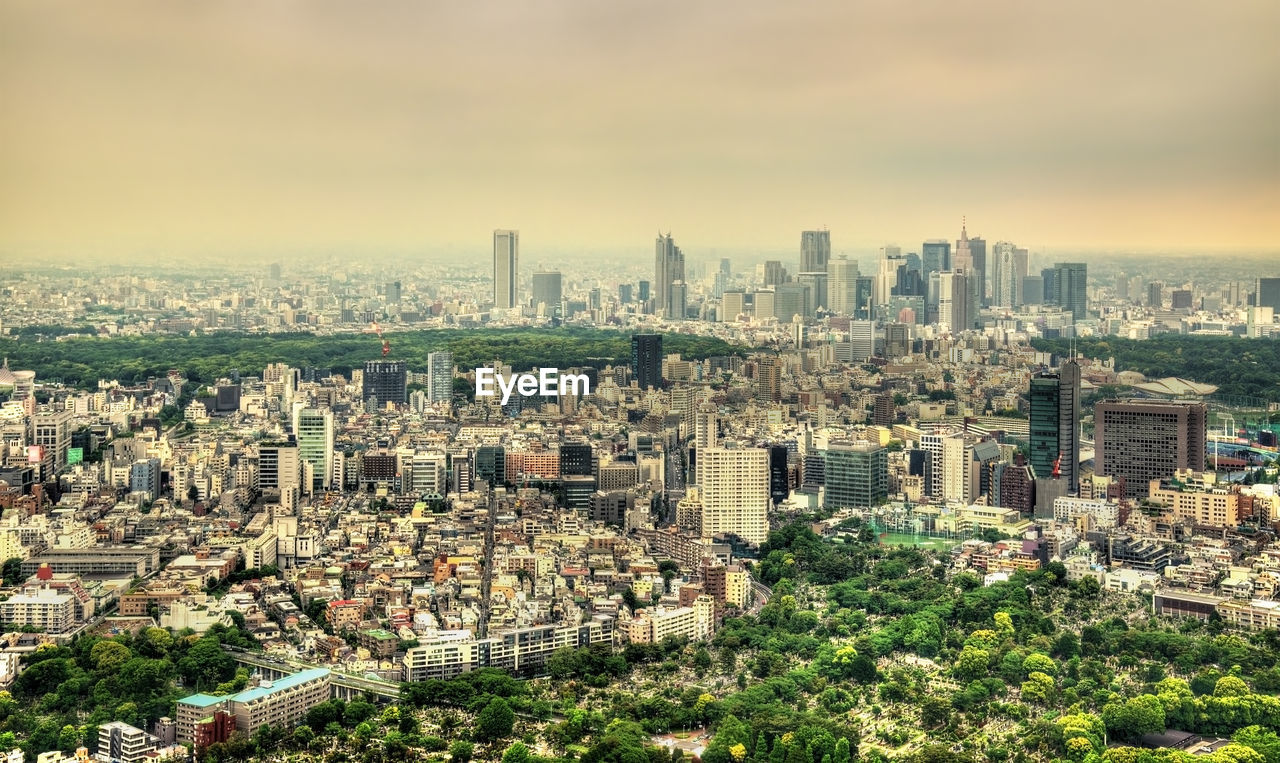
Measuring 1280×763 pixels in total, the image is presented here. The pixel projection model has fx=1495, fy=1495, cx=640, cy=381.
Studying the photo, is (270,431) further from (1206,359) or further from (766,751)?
(1206,359)

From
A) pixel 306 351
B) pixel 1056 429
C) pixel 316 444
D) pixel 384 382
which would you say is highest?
pixel 306 351

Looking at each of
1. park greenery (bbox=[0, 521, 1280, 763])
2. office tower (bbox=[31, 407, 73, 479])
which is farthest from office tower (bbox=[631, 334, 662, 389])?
park greenery (bbox=[0, 521, 1280, 763])

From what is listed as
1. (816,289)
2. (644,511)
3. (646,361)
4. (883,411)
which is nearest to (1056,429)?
(883,411)

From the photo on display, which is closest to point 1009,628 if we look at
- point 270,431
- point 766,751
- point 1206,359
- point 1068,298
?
point 766,751

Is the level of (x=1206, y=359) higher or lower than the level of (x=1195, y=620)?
higher

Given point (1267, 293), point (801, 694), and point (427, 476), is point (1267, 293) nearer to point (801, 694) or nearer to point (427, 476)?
point (427, 476)

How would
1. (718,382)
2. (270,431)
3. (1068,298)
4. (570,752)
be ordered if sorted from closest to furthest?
1. (570,752)
2. (270,431)
3. (718,382)
4. (1068,298)
